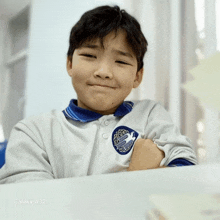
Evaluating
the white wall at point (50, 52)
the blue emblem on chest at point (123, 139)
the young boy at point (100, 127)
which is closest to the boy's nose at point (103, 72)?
the young boy at point (100, 127)

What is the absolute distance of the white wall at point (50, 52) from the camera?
2.46 feet

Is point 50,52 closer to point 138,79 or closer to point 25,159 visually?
point 138,79

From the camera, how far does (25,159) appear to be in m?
0.40

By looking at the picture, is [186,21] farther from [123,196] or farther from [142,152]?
[123,196]

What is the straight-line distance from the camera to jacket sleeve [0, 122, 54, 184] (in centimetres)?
37

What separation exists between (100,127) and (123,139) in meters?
0.05

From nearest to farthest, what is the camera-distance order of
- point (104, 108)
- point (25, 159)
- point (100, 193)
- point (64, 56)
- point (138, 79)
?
point (100, 193) < point (25, 159) < point (104, 108) < point (138, 79) < point (64, 56)

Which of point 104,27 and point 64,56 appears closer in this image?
point 104,27

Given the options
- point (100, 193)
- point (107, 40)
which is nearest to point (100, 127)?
point (107, 40)

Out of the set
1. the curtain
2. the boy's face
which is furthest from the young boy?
the curtain

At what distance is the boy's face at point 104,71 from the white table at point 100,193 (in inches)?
12.8

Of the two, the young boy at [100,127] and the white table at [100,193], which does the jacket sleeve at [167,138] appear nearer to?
the young boy at [100,127]

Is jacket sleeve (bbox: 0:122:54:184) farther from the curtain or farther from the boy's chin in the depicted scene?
the curtain

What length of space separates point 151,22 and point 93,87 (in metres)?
0.42
